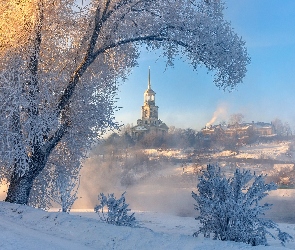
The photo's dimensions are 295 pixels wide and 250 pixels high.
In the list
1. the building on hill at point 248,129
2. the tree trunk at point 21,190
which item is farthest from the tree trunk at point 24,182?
the building on hill at point 248,129

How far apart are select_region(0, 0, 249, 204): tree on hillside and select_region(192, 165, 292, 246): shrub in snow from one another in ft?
11.7

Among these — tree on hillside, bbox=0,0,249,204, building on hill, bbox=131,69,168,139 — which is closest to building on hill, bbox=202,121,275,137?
building on hill, bbox=131,69,168,139

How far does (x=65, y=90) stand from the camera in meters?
10.4

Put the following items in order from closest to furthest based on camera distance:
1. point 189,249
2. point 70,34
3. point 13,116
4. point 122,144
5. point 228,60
A: 1. point 189,249
2. point 13,116
3. point 228,60
4. point 70,34
5. point 122,144

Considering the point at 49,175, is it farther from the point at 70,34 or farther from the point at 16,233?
the point at 16,233

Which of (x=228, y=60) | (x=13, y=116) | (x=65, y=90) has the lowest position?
(x=13, y=116)

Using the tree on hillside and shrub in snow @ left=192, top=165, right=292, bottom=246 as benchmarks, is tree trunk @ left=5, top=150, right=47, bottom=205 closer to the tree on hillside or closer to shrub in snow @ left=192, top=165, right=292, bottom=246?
the tree on hillside

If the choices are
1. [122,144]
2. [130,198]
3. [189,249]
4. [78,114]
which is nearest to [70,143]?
[78,114]

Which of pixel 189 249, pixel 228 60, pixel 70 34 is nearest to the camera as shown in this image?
pixel 189 249

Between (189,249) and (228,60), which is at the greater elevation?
(228,60)

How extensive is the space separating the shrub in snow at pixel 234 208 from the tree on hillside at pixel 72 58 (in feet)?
11.7

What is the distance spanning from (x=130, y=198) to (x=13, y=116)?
116 ft

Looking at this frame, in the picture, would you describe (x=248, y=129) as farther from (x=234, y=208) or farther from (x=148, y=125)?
(x=234, y=208)

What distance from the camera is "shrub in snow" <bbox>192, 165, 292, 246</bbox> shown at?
769 cm
